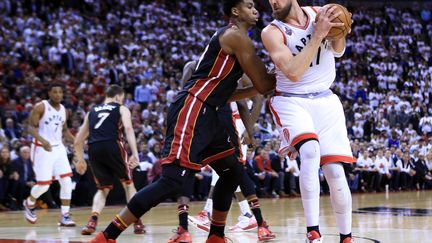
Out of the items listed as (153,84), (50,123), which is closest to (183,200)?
(50,123)

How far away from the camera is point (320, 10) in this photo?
6020 millimetres

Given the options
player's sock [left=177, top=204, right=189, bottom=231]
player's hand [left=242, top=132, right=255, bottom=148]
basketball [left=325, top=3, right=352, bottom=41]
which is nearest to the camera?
basketball [left=325, top=3, right=352, bottom=41]

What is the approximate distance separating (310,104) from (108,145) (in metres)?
4.33

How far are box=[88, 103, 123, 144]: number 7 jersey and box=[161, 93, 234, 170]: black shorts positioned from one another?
11.9ft

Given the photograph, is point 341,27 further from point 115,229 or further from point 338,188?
point 115,229

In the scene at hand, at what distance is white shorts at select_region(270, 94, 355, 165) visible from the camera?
19.6ft

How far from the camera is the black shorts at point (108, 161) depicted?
9758mm

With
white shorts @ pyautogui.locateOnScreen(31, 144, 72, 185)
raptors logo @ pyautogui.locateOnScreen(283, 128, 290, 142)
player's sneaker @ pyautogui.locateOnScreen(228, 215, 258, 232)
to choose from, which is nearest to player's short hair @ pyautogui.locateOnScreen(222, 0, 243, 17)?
raptors logo @ pyautogui.locateOnScreen(283, 128, 290, 142)

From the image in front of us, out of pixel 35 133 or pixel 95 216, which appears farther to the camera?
pixel 35 133

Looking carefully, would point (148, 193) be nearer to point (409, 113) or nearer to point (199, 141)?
point (199, 141)

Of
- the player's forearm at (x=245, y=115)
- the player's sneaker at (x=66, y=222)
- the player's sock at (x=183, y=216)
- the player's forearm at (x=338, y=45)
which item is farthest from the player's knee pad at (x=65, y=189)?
the player's forearm at (x=338, y=45)

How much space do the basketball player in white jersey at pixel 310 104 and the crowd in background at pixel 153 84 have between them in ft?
31.4

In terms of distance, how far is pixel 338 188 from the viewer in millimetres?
5969

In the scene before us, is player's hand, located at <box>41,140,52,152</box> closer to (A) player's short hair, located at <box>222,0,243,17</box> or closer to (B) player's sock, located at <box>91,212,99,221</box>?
(B) player's sock, located at <box>91,212,99,221</box>
